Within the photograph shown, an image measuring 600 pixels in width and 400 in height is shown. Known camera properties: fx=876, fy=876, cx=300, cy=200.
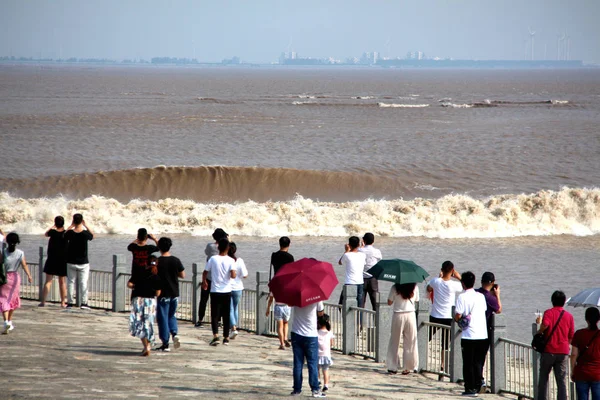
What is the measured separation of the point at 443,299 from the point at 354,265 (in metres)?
2.06

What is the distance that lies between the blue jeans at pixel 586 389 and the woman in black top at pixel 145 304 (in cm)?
526

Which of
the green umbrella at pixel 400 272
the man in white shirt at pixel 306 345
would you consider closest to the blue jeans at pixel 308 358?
the man in white shirt at pixel 306 345

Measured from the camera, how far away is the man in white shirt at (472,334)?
10305 millimetres

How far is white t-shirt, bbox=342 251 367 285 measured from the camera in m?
13.4

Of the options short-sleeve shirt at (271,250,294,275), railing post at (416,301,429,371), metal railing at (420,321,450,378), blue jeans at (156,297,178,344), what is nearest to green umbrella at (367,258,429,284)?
railing post at (416,301,429,371)

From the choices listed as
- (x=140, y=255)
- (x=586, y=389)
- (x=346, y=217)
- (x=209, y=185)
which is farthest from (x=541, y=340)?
(x=209, y=185)

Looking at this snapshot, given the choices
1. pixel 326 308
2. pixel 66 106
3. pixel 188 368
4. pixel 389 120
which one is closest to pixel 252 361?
pixel 188 368

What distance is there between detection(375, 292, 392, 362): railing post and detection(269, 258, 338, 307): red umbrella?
2314 mm

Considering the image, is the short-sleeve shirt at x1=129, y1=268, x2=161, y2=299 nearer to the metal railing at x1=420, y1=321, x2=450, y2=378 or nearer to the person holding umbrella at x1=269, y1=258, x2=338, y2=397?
the person holding umbrella at x1=269, y1=258, x2=338, y2=397

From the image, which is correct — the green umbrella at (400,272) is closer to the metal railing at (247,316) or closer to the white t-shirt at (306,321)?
the white t-shirt at (306,321)

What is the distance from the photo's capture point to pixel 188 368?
1077cm

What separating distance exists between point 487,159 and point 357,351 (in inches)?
1738

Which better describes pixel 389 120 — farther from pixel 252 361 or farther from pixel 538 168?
pixel 252 361

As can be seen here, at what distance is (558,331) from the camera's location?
9.55 m
